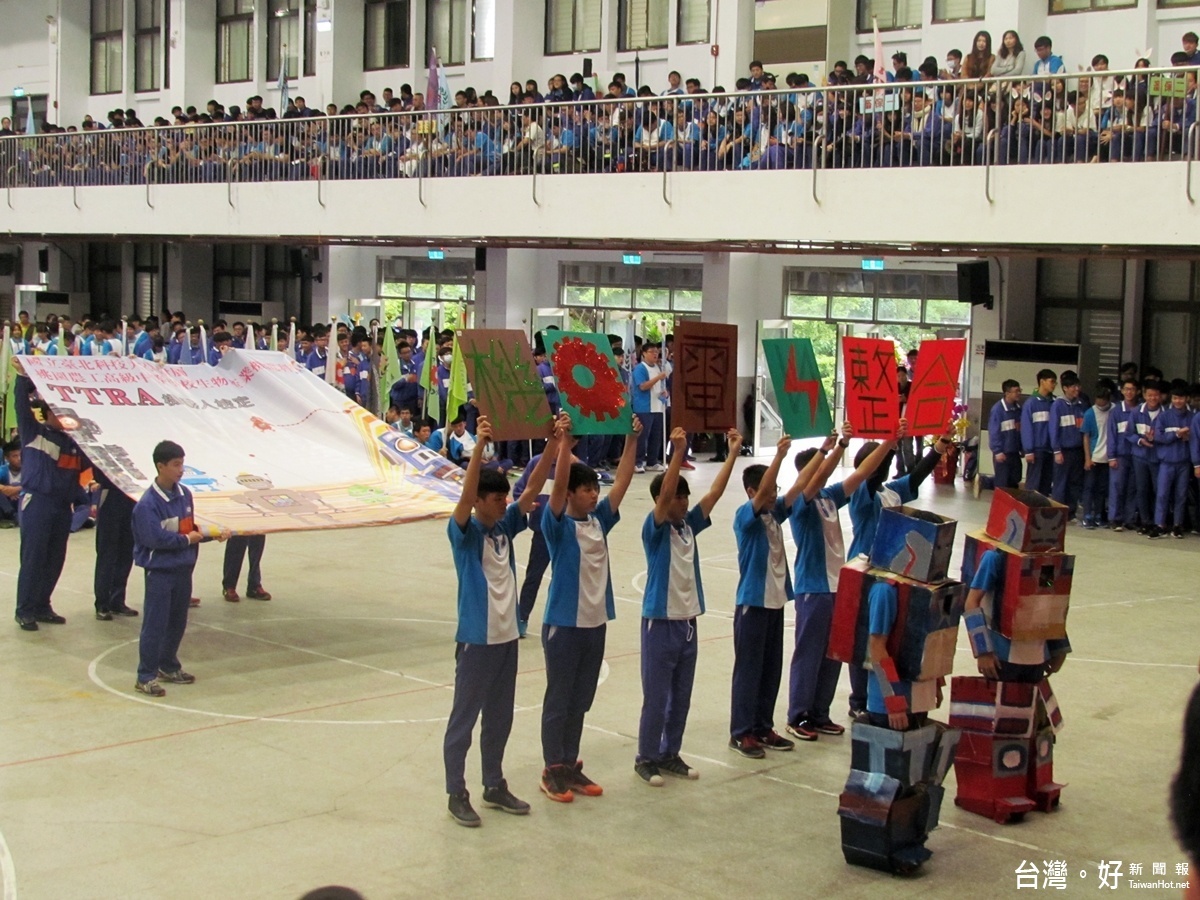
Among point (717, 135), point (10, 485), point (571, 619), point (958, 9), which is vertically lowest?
point (10, 485)

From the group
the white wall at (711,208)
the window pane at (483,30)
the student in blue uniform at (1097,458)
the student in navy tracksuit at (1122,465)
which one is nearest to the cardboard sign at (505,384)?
the white wall at (711,208)

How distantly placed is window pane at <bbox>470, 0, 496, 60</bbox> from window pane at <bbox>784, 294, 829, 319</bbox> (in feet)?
25.8

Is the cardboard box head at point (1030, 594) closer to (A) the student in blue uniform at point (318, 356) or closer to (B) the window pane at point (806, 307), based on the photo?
(A) the student in blue uniform at point (318, 356)

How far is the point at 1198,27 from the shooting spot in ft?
67.2

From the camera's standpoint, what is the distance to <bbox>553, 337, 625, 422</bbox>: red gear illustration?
8.19 m

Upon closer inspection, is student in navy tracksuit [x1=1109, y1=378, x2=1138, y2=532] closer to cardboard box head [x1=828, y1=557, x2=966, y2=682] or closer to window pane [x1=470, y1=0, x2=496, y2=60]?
cardboard box head [x1=828, y1=557, x2=966, y2=682]

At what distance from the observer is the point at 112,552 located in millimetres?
11828

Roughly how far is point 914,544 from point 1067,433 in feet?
40.7

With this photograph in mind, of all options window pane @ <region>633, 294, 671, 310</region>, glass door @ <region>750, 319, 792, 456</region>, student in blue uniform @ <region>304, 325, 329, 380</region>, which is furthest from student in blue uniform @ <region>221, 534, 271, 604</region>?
window pane @ <region>633, 294, 671, 310</region>

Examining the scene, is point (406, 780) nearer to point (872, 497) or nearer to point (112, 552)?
point (872, 497)

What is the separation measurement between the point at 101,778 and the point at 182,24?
27.7 metres

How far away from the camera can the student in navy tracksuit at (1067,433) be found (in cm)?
1880

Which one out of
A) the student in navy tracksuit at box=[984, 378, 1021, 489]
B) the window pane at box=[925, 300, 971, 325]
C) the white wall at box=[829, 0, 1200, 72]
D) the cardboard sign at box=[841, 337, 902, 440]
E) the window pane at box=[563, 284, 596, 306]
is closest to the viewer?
the cardboard sign at box=[841, 337, 902, 440]

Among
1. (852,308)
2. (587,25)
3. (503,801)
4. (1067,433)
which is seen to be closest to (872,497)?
(503,801)
